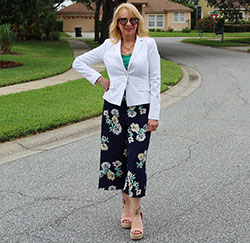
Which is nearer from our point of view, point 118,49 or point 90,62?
point 118,49

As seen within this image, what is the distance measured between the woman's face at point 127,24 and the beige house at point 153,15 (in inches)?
2354

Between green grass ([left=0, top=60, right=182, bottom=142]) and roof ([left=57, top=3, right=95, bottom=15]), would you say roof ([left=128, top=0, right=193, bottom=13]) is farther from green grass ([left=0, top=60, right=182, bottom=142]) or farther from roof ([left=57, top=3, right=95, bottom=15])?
green grass ([left=0, top=60, right=182, bottom=142])

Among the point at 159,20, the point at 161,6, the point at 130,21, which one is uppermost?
the point at 161,6

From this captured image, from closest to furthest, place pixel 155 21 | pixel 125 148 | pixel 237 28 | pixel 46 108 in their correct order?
pixel 125 148, pixel 46 108, pixel 237 28, pixel 155 21

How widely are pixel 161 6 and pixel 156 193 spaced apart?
62.4 meters

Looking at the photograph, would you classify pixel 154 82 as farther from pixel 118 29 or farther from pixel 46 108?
pixel 46 108

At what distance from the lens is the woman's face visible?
11.3 feet

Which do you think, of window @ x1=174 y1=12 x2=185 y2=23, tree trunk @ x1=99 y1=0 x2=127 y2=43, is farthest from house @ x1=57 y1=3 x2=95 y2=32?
tree trunk @ x1=99 y1=0 x2=127 y2=43

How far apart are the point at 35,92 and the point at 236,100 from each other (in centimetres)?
474

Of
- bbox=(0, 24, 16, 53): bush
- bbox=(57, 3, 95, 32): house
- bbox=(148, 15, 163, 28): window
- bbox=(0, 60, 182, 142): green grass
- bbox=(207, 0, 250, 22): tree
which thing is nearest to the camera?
bbox=(0, 60, 182, 142): green grass

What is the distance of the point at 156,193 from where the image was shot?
174 inches

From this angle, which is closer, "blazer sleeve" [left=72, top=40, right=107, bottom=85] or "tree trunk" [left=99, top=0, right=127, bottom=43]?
"blazer sleeve" [left=72, top=40, right=107, bottom=85]

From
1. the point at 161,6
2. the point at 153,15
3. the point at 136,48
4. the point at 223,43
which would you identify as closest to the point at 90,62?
the point at 136,48

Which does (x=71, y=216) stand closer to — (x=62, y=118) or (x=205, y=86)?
(x=62, y=118)
